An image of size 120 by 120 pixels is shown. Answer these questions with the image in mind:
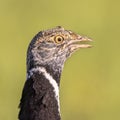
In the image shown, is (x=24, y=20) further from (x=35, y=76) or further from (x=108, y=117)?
(x=35, y=76)

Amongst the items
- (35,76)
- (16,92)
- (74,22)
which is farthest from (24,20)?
(35,76)

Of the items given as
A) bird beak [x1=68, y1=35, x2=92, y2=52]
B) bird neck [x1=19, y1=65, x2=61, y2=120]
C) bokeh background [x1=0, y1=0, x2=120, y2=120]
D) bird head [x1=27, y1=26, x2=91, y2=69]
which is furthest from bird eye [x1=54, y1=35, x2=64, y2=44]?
bokeh background [x1=0, y1=0, x2=120, y2=120]

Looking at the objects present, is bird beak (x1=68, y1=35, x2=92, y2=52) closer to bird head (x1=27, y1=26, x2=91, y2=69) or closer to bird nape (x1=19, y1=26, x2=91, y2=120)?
bird head (x1=27, y1=26, x2=91, y2=69)

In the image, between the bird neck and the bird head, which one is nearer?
the bird neck

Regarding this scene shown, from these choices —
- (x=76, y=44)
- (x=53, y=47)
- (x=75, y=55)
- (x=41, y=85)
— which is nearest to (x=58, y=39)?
(x=53, y=47)

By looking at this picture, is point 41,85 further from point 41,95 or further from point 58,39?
point 58,39

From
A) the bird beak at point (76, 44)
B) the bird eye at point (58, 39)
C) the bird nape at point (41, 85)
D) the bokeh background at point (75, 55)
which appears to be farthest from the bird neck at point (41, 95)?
the bokeh background at point (75, 55)

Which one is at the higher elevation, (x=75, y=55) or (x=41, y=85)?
(x=75, y=55)
